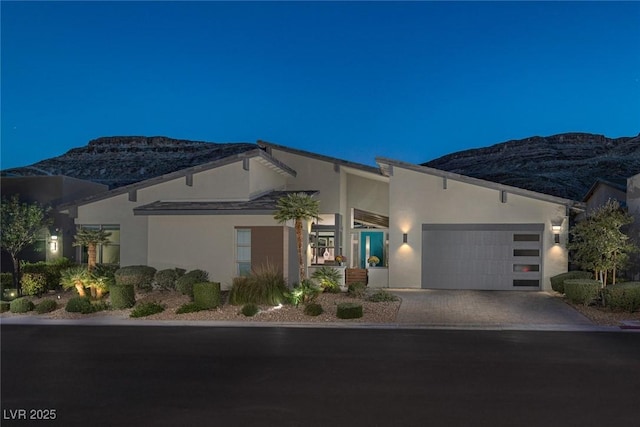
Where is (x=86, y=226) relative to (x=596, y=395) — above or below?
above

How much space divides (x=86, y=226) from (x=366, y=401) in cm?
1703

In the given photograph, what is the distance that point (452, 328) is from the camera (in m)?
12.2

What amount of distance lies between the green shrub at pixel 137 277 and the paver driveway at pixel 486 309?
8551 millimetres

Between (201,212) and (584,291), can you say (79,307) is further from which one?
(584,291)

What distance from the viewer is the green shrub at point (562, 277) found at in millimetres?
16734

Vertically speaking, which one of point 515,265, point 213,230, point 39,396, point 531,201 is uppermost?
point 531,201

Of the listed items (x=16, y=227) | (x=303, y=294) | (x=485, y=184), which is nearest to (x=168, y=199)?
(x=16, y=227)

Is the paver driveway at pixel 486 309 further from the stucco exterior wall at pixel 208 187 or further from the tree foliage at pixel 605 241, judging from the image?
the stucco exterior wall at pixel 208 187

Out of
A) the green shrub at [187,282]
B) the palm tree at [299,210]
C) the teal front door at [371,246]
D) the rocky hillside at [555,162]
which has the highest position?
the rocky hillside at [555,162]

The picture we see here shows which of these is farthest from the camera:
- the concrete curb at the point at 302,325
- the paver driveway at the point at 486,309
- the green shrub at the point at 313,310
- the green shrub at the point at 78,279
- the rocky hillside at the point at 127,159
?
the rocky hillside at the point at 127,159

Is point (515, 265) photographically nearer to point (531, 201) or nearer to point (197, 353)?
point (531, 201)

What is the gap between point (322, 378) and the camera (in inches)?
310

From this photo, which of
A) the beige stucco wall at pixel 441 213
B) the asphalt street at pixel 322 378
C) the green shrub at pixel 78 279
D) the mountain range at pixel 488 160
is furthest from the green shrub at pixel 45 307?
the mountain range at pixel 488 160

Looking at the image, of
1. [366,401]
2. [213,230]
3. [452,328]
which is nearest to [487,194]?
[452,328]
